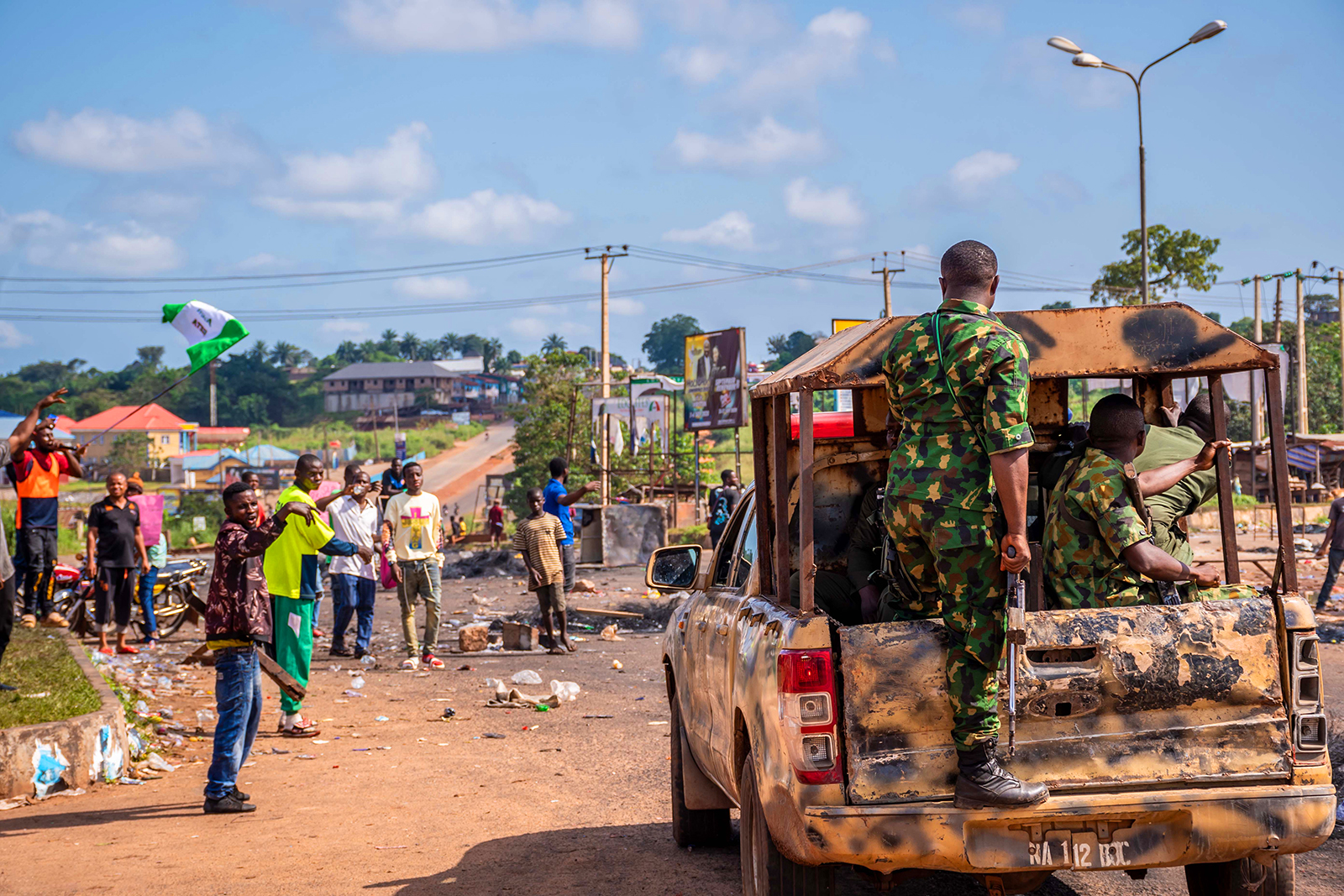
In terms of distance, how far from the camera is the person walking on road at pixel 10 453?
6.81 meters

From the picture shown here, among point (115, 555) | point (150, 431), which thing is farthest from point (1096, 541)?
point (150, 431)

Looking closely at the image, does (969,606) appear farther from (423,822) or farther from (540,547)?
(540,547)

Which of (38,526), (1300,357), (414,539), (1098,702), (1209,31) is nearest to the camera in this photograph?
(1098,702)

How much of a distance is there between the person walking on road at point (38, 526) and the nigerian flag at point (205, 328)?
9.92ft

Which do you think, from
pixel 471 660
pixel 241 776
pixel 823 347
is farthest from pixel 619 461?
pixel 823 347

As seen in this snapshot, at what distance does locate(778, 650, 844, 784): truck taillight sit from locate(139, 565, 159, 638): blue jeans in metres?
12.7

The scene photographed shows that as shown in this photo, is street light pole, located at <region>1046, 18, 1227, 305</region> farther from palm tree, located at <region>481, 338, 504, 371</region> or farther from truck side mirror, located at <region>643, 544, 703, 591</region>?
palm tree, located at <region>481, 338, 504, 371</region>

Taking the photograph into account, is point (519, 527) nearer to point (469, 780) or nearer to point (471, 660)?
point (471, 660)

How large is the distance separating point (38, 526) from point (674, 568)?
9.67m

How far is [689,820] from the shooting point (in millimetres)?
5645

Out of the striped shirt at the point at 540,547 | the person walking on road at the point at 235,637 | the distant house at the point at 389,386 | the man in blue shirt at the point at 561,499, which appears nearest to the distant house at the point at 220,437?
the distant house at the point at 389,386

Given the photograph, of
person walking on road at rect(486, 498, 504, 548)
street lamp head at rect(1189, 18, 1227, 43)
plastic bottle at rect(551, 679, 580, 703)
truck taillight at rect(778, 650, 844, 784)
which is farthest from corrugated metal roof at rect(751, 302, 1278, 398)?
person walking on road at rect(486, 498, 504, 548)

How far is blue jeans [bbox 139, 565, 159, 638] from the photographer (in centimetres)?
1459

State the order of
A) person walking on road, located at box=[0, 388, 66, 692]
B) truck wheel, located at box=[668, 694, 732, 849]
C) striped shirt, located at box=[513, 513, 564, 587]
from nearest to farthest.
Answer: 1. truck wheel, located at box=[668, 694, 732, 849]
2. person walking on road, located at box=[0, 388, 66, 692]
3. striped shirt, located at box=[513, 513, 564, 587]
